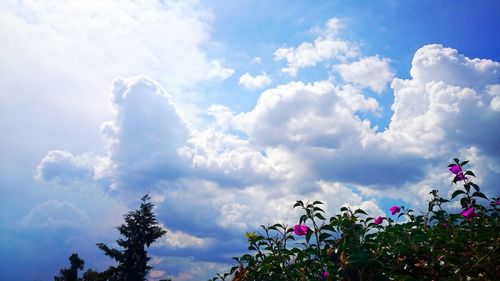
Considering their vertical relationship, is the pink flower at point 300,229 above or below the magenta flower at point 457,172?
below

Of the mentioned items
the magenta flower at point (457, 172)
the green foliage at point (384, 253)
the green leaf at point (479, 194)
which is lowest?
the green foliage at point (384, 253)

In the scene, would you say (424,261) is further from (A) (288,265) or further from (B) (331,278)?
(A) (288,265)

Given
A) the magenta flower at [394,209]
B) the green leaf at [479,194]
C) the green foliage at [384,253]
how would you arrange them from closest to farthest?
the green foliage at [384,253] < the green leaf at [479,194] < the magenta flower at [394,209]

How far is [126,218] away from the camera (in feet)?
116

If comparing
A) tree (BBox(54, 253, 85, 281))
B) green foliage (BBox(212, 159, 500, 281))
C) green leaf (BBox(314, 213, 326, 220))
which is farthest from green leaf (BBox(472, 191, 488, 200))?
tree (BBox(54, 253, 85, 281))

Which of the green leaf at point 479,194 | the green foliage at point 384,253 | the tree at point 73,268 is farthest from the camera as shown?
the tree at point 73,268

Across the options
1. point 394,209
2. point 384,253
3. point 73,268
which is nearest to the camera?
point 384,253

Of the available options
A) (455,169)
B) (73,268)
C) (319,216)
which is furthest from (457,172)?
(73,268)

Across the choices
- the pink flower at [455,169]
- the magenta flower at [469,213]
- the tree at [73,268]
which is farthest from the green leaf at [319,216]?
the tree at [73,268]

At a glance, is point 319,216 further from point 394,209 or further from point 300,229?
point 394,209

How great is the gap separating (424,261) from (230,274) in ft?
12.4

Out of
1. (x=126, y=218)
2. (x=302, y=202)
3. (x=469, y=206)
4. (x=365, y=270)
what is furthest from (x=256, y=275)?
(x=126, y=218)

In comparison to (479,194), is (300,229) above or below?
below

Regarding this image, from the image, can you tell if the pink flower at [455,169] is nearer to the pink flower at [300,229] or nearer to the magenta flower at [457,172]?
the magenta flower at [457,172]
